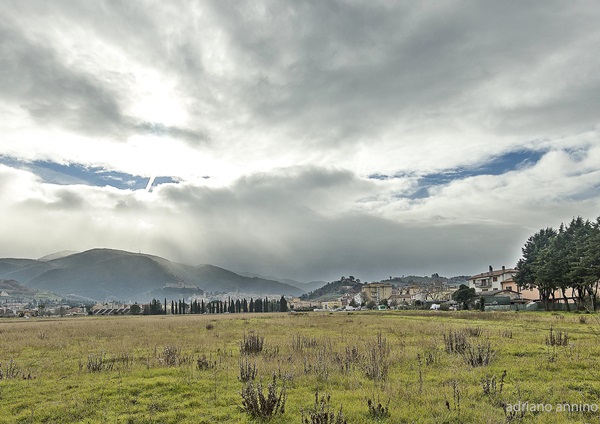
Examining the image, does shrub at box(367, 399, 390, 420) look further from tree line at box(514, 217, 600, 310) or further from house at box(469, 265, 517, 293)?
house at box(469, 265, 517, 293)

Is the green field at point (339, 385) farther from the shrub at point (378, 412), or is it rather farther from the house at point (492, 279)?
the house at point (492, 279)

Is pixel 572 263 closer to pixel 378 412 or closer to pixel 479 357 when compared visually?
pixel 479 357

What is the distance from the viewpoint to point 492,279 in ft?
464

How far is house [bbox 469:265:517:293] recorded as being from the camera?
5221 inches

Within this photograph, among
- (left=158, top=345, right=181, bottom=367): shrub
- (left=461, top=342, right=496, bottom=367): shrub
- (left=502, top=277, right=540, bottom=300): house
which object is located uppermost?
(left=461, top=342, right=496, bottom=367): shrub

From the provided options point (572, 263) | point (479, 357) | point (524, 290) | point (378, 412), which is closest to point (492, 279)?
point (524, 290)

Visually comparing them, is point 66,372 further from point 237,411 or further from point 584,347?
point 584,347

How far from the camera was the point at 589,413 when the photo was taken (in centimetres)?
1102

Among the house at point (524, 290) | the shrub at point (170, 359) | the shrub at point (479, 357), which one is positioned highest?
the shrub at point (479, 357)

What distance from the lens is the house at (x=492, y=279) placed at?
13262 centimetres

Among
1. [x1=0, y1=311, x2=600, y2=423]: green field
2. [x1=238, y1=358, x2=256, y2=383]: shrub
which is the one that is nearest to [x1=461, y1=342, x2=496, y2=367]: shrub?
[x1=0, y1=311, x2=600, y2=423]: green field

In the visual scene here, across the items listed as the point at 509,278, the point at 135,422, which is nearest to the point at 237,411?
the point at 135,422

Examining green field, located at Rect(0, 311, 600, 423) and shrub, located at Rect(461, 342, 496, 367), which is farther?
shrub, located at Rect(461, 342, 496, 367)

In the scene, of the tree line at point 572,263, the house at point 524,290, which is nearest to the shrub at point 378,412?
the tree line at point 572,263
